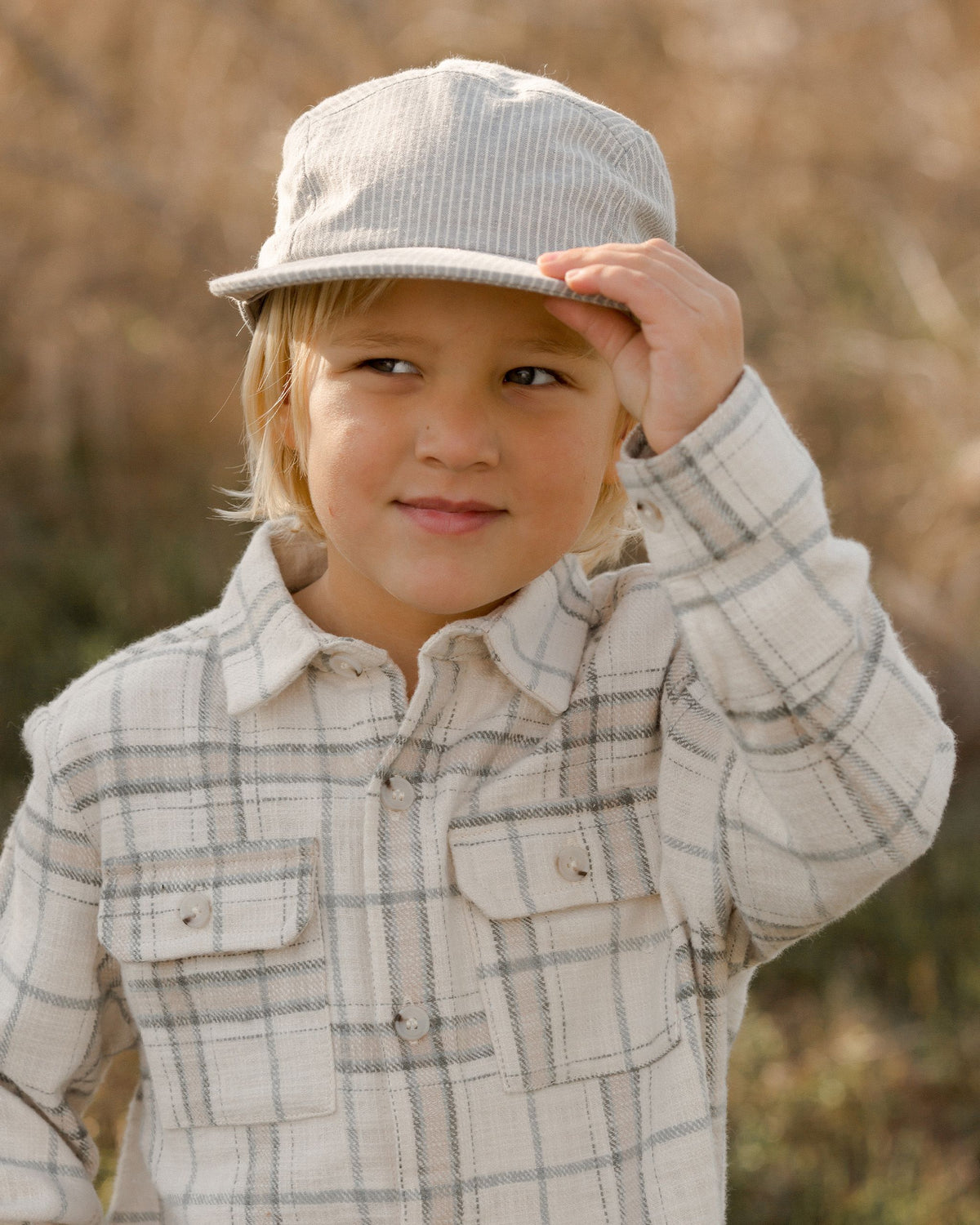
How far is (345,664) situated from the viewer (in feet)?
5.06

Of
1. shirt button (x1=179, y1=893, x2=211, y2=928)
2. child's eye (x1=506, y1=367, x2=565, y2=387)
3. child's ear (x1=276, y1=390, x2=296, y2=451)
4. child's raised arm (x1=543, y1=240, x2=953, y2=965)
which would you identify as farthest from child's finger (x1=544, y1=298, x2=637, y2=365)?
shirt button (x1=179, y1=893, x2=211, y2=928)

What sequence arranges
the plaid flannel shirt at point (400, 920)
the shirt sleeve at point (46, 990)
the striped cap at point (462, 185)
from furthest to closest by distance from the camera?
the shirt sleeve at point (46, 990) < the plaid flannel shirt at point (400, 920) < the striped cap at point (462, 185)

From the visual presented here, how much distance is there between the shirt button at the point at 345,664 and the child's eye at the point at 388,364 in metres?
0.30

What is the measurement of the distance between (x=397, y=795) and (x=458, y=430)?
0.37 m

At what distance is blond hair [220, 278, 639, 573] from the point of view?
57.8 inches

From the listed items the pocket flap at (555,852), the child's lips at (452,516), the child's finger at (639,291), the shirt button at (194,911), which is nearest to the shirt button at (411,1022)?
the pocket flap at (555,852)

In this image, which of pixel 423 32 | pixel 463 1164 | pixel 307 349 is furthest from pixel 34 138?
pixel 463 1164

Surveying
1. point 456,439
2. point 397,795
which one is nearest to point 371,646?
point 397,795

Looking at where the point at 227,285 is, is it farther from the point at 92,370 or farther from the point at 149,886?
the point at 92,370

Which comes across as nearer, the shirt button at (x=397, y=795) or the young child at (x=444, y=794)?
the young child at (x=444, y=794)

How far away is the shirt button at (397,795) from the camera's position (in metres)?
1.47

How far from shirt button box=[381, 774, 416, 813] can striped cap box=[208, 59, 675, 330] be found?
497 millimetres

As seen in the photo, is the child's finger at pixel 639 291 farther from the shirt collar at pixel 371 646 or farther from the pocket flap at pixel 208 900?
the pocket flap at pixel 208 900

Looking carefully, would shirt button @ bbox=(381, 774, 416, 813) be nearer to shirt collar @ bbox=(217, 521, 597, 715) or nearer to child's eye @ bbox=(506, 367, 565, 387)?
shirt collar @ bbox=(217, 521, 597, 715)
